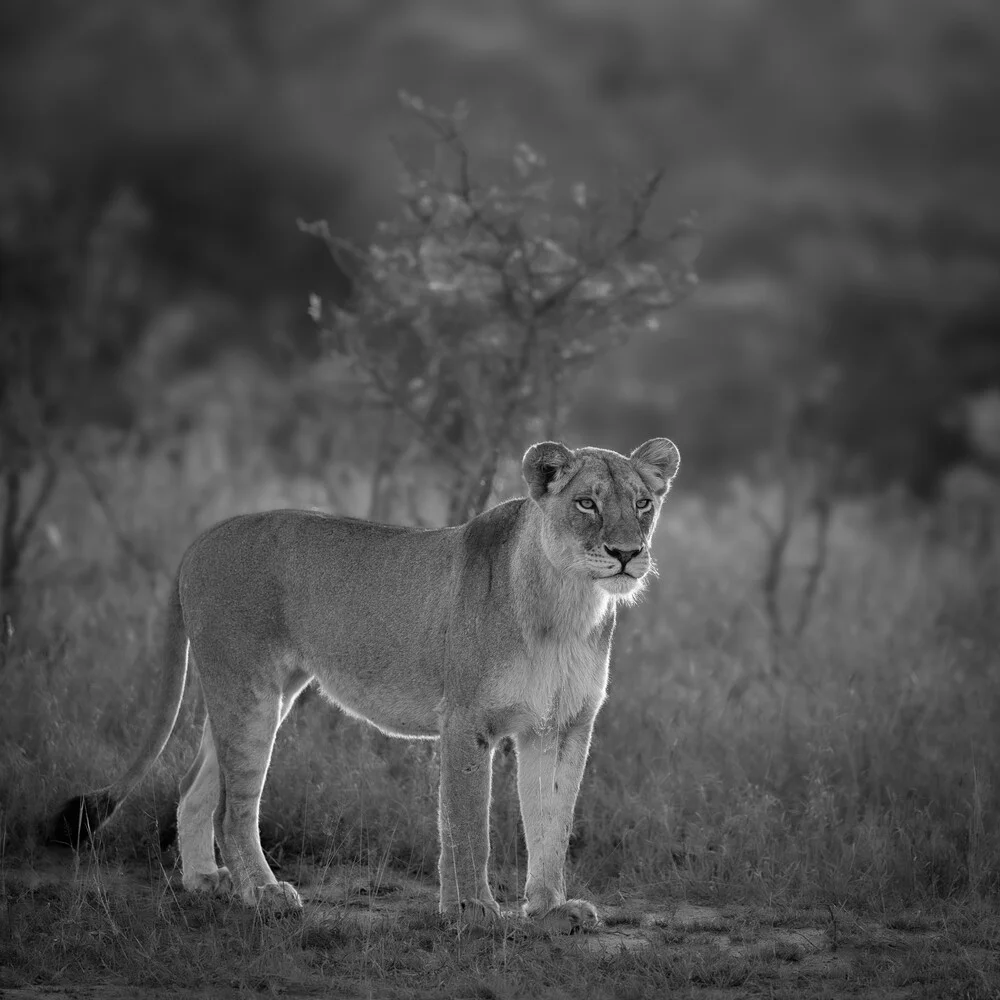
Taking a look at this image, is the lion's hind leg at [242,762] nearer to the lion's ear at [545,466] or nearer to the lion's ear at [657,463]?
the lion's ear at [545,466]

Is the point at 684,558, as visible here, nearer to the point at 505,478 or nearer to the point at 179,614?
the point at 505,478

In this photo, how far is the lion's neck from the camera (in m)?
5.46

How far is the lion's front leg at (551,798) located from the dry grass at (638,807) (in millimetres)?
378

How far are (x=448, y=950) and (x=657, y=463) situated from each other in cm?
204

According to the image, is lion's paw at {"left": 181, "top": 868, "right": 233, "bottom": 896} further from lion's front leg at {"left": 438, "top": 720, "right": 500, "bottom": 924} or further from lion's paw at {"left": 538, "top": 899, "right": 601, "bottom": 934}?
lion's paw at {"left": 538, "top": 899, "right": 601, "bottom": 934}

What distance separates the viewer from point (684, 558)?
1334 cm

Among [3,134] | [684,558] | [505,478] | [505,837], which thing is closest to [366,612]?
[505,837]

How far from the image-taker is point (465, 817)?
5.40 meters

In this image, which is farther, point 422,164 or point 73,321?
point 73,321

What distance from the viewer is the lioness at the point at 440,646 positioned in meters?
5.42

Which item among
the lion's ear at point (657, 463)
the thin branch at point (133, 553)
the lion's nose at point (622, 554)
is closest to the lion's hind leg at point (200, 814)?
the lion's nose at point (622, 554)

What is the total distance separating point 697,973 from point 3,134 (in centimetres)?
5161

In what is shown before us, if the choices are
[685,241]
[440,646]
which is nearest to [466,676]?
[440,646]

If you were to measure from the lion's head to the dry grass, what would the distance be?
54.8 inches
